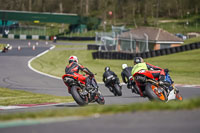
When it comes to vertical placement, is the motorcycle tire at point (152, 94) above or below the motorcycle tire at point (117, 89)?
above

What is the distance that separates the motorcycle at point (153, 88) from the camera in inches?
404

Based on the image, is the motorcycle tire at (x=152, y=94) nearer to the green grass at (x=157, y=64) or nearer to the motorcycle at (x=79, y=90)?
the motorcycle at (x=79, y=90)

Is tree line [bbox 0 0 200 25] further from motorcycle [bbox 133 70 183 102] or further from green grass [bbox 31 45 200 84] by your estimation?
motorcycle [bbox 133 70 183 102]

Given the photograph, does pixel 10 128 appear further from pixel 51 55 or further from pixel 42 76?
pixel 51 55

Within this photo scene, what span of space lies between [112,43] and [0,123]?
4456cm

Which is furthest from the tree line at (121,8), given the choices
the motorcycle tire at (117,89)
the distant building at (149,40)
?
the motorcycle tire at (117,89)

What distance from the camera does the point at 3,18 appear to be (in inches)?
2805

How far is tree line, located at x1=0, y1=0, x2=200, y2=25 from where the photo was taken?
85925mm

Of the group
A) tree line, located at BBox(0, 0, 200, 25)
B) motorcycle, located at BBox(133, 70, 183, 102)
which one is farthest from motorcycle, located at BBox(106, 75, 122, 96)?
tree line, located at BBox(0, 0, 200, 25)

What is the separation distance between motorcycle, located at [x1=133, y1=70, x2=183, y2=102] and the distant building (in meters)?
27.4

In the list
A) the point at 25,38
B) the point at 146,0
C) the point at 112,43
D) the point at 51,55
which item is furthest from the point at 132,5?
the point at 51,55

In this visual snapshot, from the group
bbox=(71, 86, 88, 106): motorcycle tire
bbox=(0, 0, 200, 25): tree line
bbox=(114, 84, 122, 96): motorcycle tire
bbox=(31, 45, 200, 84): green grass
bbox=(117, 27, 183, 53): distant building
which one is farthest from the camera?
bbox=(0, 0, 200, 25): tree line

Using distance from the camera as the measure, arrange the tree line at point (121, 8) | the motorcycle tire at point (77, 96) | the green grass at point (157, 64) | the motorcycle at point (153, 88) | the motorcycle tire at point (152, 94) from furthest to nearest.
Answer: the tree line at point (121, 8) < the green grass at point (157, 64) < the motorcycle tire at point (77, 96) < the motorcycle at point (153, 88) < the motorcycle tire at point (152, 94)

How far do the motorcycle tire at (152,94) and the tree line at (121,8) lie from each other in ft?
228
